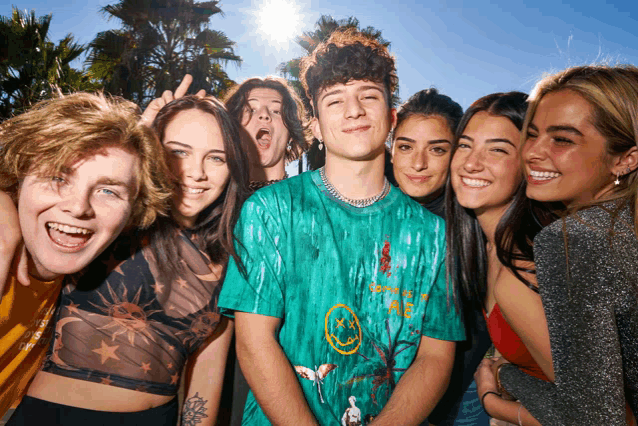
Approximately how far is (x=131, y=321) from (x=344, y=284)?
119 centimetres

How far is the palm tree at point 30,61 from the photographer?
330 cm

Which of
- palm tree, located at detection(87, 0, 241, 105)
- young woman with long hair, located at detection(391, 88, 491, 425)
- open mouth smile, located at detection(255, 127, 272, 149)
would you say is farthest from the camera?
palm tree, located at detection(87, 0, 241, 105)

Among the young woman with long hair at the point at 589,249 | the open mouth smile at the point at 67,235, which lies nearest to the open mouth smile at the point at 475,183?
the young woman with long hair at the point at 589,249

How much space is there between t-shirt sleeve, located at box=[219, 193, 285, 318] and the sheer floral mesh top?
0.34m

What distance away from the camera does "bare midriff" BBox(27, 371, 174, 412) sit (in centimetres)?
218

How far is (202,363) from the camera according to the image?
2477mm

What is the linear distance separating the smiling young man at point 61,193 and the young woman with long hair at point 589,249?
1986 mm

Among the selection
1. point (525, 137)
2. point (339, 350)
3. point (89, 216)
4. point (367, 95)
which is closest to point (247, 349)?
point (339, 350)

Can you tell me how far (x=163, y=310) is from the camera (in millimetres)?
2322

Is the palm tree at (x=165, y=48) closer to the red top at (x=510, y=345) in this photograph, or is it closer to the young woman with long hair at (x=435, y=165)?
the young woman with long hair at (x=435, y=165)

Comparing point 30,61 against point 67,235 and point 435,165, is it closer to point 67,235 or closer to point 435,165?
point 67,235

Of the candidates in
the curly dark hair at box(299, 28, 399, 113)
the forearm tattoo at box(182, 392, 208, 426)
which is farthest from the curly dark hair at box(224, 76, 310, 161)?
the forearm tattoo at box(182, 392, 208, 426)

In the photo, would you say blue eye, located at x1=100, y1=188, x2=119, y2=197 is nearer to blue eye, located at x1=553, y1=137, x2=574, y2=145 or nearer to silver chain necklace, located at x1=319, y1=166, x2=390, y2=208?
silver chain necklace, located at x1=319, y1=166, x2=390, y2=208

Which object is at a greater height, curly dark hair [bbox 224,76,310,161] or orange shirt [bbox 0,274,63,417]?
curly dark hair [bbox 224,76,310,161]
